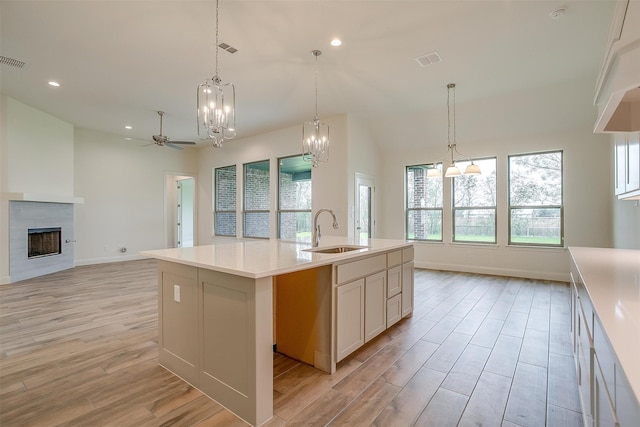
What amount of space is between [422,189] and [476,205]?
119cm

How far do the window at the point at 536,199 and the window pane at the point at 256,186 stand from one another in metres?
5.44

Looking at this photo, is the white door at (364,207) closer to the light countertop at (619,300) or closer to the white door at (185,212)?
the light countertop at (619,300)

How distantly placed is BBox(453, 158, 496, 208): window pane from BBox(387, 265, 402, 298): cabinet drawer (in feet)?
12.8

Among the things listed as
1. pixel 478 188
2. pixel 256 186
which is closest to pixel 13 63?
pixel 256 186

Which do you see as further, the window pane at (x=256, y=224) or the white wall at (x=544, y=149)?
the window pane at (x=256, y=224)

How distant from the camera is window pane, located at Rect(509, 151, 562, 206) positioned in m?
5.57

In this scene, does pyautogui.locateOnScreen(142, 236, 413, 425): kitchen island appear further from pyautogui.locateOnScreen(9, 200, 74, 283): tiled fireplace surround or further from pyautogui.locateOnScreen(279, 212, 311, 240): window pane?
pyautogui.locateOnScreen(9, 200, 74, 283): tiled fireplace surround

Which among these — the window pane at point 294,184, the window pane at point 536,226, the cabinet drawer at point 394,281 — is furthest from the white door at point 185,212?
the window pane at point 536,226

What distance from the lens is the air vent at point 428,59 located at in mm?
3772

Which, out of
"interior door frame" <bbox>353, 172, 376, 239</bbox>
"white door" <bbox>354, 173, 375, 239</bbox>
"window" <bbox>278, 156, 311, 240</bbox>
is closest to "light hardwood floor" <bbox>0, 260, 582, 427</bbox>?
"interior door frame" <bbox>353, 172, 376, 239</bbox>

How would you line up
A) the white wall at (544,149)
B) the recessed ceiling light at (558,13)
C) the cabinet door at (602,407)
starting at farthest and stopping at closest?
the white wall at (544,149) < the recessed ceiling light at (558,13) < the cabinet door at (602,407)

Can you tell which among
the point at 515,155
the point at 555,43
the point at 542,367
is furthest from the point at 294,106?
the point at 542,367

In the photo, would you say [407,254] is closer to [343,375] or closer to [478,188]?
[343,375]

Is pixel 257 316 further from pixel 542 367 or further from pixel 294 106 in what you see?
pixel 294 106
